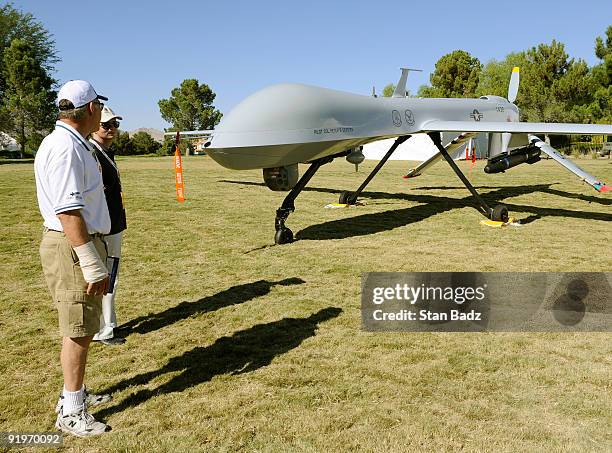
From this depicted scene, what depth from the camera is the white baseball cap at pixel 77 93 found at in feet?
11.6

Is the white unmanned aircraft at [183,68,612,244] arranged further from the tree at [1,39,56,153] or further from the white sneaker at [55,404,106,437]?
the tree at [1,39,56,153]

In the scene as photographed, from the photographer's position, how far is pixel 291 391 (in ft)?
13.9

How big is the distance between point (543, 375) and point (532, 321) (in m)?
1.41

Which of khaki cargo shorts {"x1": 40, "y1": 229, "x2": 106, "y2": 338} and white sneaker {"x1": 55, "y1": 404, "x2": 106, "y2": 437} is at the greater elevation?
khaki cargo shorts {"x1": 40, "y1": 229, "x2": 106, "y2": 338}

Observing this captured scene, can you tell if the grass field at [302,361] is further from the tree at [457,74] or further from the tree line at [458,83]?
the tree at [457,74]

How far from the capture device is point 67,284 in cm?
349

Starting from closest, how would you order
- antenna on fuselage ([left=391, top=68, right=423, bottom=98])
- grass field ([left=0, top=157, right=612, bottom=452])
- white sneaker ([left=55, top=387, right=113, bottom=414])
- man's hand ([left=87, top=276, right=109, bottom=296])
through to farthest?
1. man's hand ([left=87, top=276, right=109, bottom=296])
2. grass field ([left=0, top=157, right=612, bottom=452])
3. white sneaker ([left=55, top=387, right=113, bottom=414])
4. antenna on fuselage ([left=391, top=68, right=423, bottom=98])

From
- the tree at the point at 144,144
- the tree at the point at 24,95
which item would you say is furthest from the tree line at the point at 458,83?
the tree at the point at 144,144

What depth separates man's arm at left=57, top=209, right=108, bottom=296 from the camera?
131 inches

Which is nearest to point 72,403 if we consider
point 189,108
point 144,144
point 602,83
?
point 602,83

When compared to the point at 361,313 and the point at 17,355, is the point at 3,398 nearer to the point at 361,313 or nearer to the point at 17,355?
the point at 17,355

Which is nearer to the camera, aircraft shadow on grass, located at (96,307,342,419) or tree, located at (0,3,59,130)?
aircraft shadow on grass, located at (96,307,342,419)

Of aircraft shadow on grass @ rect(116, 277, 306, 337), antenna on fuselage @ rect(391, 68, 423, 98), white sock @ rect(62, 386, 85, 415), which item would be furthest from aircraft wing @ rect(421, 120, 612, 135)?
white sock @ rect(62, 386, 85, 415)

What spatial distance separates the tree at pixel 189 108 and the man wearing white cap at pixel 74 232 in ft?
289
